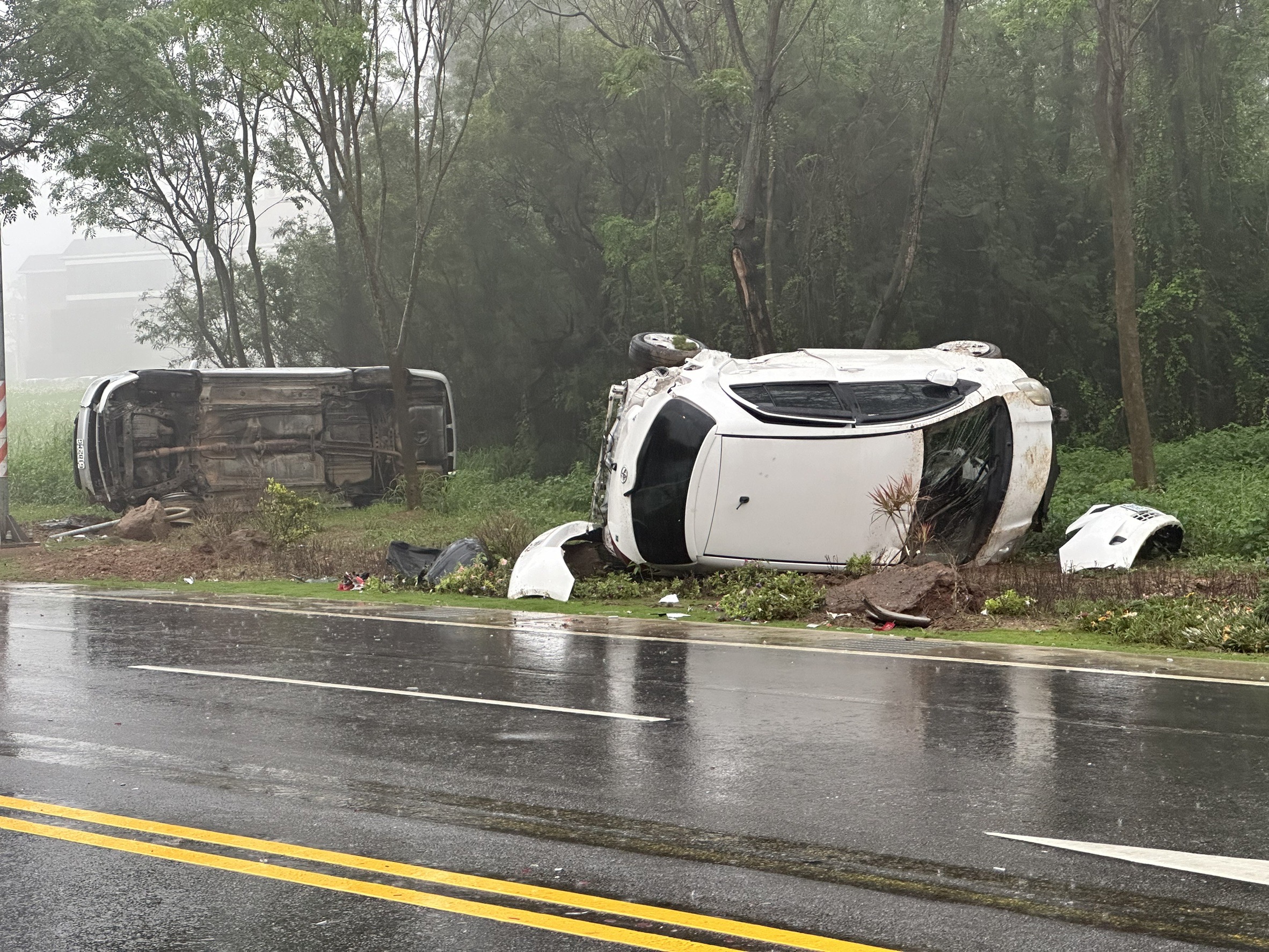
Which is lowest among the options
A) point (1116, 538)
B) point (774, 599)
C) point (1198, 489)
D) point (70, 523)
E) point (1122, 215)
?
point (70, 523)

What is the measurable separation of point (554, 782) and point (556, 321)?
95.6 feet

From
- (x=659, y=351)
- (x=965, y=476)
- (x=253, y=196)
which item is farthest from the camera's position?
(x=253, y=196)

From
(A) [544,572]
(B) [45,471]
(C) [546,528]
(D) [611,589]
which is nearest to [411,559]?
(A) [544,572]

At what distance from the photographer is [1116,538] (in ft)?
50.0

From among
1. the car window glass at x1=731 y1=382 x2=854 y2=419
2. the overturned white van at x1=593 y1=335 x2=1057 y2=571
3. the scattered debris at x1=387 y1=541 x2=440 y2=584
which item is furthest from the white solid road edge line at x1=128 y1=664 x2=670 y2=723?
the car window glass at x1=731 y1=382 x2=854 y2=419

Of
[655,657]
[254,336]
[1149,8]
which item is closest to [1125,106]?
[1149,8]

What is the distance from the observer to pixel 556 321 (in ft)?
116

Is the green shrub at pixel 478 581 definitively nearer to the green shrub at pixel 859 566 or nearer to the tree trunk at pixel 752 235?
the green shrub at pixel 859 566

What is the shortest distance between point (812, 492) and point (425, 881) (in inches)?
376

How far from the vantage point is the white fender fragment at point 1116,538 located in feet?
49.2

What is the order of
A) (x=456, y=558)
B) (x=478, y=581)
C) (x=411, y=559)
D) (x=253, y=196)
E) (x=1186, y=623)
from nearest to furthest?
(x=1186, y=623) → (x=478, y=581) → (x=456, y=558) → (x=411, y=559) → (x=253, y=196)

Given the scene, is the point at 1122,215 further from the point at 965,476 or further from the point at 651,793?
the point at 651,793

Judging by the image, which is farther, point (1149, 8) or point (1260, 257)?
point (1260, 257)

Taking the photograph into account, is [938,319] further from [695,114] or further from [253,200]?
[253,200]
